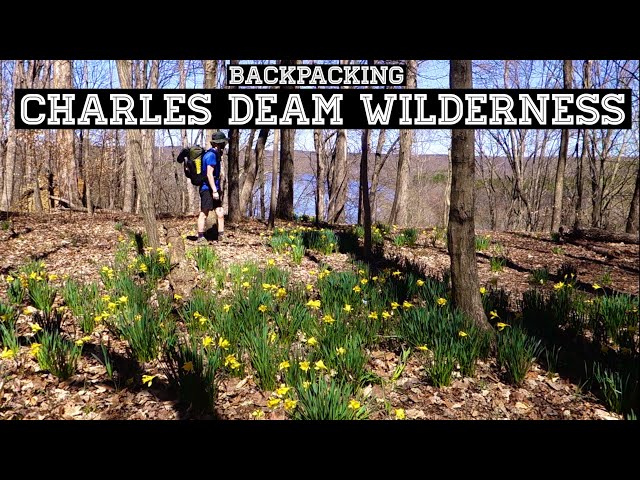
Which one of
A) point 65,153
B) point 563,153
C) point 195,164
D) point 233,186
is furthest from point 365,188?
point 65,153

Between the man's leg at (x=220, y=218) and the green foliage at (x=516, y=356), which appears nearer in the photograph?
the green foliage at (x=516, y=356)

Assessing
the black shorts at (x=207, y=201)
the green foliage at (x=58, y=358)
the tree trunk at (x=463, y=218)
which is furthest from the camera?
the black shorts at (x=207, y=201)

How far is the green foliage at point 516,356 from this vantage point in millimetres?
2506

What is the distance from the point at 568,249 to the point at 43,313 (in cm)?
789

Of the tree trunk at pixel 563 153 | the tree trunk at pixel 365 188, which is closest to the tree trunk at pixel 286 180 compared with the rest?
the tree trunk at pixel 365 188

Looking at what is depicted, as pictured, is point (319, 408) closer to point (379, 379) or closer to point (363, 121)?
point (379, 379)

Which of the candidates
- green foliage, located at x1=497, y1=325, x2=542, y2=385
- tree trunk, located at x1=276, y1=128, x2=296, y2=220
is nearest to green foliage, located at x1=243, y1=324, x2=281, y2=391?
green foliage, located at x1=497, y1=325, x2=542, y2=385

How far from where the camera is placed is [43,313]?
11.3 ft

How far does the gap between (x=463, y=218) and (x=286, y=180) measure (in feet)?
24.6

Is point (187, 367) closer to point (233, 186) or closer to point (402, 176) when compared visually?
point (233, 186)

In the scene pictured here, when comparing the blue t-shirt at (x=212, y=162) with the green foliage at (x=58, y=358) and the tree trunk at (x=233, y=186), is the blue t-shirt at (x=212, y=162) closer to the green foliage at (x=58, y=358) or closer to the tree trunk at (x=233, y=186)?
the tree trunk at (x=233, y=186)

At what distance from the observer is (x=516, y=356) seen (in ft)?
8.21

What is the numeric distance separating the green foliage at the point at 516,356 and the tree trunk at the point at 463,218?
1.53ft
